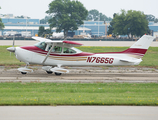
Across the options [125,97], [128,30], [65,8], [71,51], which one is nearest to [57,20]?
[65,8]

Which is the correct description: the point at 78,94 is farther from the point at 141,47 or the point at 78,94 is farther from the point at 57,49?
the point at 141,47

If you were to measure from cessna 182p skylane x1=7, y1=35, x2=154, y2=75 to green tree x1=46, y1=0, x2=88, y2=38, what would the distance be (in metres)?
71.9

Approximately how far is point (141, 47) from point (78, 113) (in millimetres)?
10973

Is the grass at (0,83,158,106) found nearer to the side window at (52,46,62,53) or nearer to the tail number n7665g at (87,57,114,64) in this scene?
the tail number n7665g at (87,57,114,64)

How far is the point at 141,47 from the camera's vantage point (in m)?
17.8

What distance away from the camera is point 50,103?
9.14m

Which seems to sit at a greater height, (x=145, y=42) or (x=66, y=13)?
(x=66, y=13)

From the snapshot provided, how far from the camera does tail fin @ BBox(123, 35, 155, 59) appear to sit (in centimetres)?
1770

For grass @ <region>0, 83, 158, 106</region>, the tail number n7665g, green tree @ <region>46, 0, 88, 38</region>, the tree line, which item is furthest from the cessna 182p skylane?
green tree @ <region>46, 0, 88, 38</region>

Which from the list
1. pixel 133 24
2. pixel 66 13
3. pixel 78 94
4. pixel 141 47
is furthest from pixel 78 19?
pixel 78 94

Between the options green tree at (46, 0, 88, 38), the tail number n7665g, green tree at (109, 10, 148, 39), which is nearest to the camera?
the tail number n7665g

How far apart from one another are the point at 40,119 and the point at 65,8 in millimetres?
86312

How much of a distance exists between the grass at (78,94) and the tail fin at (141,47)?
15.1 ft

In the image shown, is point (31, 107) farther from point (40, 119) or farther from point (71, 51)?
point (71, 51)
